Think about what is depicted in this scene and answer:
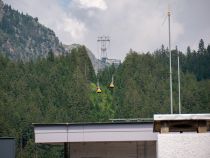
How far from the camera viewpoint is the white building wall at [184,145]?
11250 mm

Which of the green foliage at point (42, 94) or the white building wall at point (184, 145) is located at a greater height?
the green foliage at point (42, 94)

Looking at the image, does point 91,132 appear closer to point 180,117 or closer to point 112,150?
point 112,150

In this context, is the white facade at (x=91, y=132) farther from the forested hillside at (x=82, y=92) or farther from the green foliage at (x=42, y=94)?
the forested hillside at (x=82, y=92)

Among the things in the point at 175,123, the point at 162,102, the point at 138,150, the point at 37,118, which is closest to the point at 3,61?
the point at 37,118

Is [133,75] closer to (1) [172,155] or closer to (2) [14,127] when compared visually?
(2) [14,127]

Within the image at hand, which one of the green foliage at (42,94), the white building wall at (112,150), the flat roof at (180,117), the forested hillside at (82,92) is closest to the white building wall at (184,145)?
the flat roof at (180,117)

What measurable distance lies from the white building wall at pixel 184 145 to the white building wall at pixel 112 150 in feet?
36.9

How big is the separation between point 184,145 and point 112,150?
38.1ft

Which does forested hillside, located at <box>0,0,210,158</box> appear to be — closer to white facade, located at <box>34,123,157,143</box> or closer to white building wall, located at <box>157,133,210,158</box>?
white facade, located at <box>34,123,157,143</box>

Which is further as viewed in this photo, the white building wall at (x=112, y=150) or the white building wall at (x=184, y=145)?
the white building wall at (x=112, y=150)

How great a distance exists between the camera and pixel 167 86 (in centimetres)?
13450

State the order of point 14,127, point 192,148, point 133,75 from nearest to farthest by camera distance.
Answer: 1. point 192,148
2. point 14,127
3. point 133,75

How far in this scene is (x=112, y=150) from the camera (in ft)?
74.7

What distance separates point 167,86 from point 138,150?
112227mm
